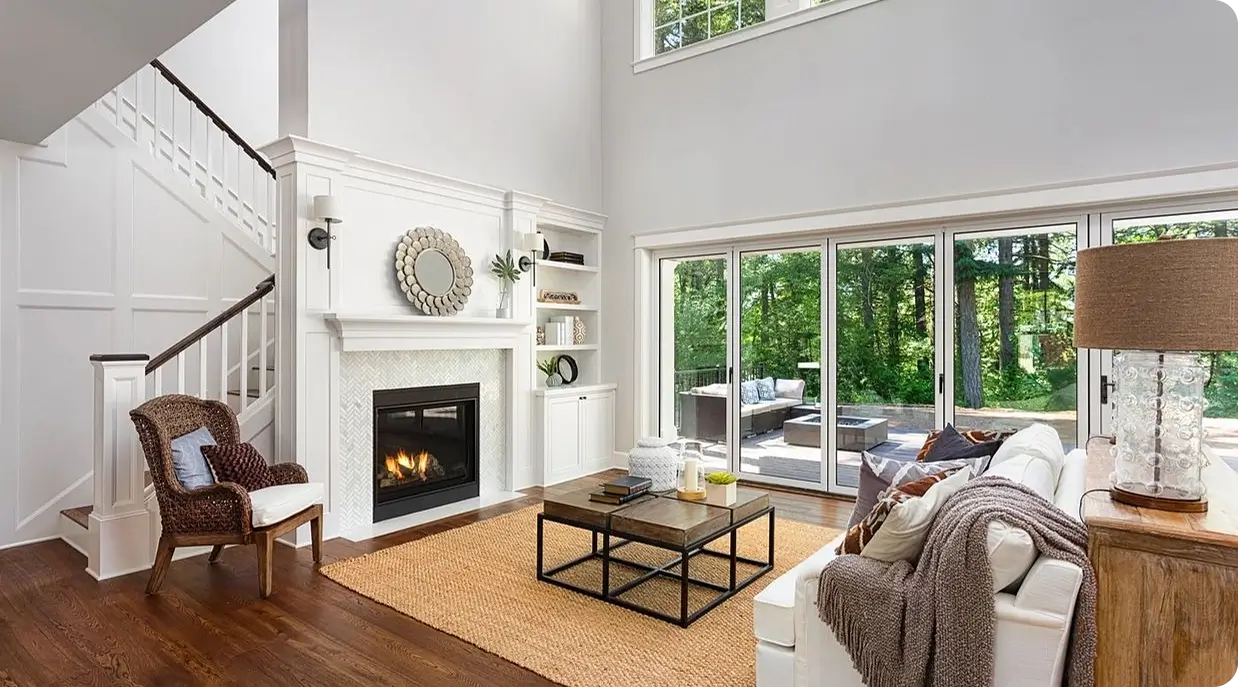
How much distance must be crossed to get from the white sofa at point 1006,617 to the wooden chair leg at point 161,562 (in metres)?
2.89

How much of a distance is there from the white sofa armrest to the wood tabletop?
0.14 m

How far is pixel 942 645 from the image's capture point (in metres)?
1.75

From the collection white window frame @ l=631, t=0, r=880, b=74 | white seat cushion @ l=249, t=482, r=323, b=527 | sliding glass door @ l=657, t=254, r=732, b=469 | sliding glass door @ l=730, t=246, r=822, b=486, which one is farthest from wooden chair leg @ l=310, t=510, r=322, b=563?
white window frame @ l=631, t=0, r=880, b=74

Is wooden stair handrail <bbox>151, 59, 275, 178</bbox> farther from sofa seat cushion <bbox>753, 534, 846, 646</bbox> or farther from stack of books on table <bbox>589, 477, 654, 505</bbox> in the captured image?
sofa seat cushion <bbox>753, 534, 846, 646</bbox>

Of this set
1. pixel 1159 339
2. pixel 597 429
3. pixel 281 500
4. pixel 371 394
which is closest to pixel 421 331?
pixel 371 394

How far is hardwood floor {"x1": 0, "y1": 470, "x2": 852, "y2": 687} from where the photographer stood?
253cm

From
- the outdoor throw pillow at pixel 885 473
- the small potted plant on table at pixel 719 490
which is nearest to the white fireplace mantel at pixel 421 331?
the small potted plant on table at pixel 719 490

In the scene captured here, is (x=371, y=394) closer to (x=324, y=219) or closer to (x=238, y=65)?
(x=324, y=219)

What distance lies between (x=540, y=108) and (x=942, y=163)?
133 inches

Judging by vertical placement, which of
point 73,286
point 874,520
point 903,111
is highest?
point 903,111

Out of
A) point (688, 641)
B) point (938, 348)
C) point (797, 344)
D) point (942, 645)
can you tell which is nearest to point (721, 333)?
point (797, 344)

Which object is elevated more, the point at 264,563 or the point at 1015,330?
the point at 1015,330

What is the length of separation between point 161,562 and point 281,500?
62 cm

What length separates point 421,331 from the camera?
15.3 ft
